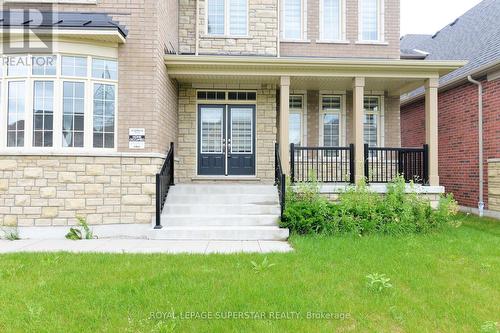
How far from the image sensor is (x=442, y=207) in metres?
6.81

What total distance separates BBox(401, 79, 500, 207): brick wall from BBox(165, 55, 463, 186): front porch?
2.10 metres

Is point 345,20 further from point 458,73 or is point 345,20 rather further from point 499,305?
point 499,305

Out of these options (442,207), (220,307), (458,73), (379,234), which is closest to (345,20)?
→ (458,73)

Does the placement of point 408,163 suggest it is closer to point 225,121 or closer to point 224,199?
point 224,199

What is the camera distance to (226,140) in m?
9.05

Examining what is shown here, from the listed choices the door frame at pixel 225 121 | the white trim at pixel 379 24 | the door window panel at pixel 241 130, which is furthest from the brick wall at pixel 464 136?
the door window panel at pixel 241 130

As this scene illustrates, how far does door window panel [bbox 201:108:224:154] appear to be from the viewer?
9039mm

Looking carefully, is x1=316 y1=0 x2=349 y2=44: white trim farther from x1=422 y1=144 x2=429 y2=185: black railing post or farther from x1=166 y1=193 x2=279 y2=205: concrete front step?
x1=166 y1=193 x2=279 y2=205: concrete front step

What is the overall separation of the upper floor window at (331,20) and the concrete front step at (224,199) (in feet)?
19.0

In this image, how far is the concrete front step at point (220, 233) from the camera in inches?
240

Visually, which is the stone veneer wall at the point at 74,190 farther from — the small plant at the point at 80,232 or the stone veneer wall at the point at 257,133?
the stone veneer wall at the point at 257,133

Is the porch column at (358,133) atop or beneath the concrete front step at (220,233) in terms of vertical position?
atop

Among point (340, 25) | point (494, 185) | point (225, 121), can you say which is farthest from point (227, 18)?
point (494, 185)

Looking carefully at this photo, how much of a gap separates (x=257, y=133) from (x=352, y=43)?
13.7 ft
